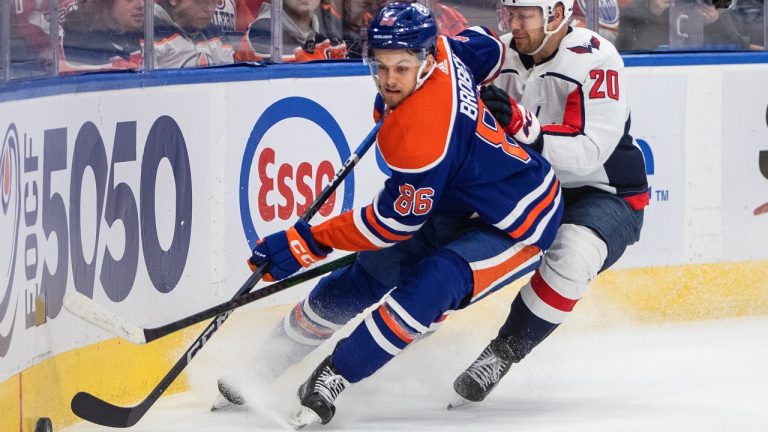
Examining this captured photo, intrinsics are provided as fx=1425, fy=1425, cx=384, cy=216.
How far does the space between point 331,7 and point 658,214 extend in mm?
1508

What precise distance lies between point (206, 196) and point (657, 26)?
2.19 m

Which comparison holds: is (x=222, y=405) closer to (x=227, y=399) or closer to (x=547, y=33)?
(x=227, y=399)

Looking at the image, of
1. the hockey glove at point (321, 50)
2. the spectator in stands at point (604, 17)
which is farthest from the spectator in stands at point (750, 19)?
the hockey glove at point (321, 50)

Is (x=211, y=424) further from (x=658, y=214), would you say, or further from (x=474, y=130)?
(x=658, y=214)

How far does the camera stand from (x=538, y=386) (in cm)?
430

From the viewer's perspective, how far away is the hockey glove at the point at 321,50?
4.86m

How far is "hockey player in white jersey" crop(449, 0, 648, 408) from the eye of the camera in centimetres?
386

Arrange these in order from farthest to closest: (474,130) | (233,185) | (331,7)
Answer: (331,7), (233,185), (474,130)

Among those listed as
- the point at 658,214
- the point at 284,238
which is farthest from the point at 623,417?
the point at 658,214

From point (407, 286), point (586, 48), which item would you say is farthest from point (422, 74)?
point (586, 48)

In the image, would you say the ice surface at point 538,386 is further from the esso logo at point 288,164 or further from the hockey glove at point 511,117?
the hockey glove at point 511,117

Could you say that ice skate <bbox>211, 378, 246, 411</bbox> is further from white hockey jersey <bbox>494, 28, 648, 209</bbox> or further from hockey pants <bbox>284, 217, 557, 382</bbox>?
white hockey jersey <bbox>494, 28, 648, 209</bbox>

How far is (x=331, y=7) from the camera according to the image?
5016 millimetres

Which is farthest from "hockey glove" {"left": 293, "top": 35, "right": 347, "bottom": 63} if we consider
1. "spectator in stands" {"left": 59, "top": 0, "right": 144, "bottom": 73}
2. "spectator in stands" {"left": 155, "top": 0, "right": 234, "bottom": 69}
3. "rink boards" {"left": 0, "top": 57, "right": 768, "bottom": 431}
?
"spectator in stands" {"left": 59, "top": 0, "right": 144, "bottom": 73}
